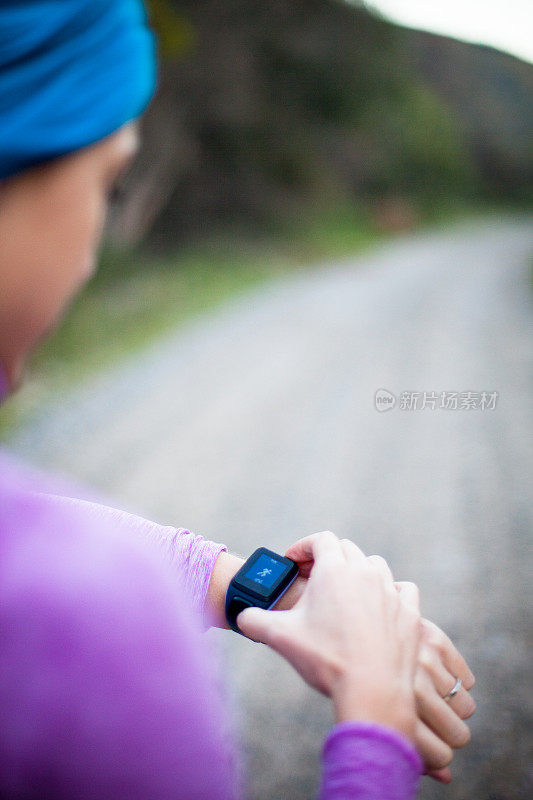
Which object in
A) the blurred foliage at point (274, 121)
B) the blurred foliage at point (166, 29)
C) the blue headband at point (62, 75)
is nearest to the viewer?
the blue headband at point (62, 75)

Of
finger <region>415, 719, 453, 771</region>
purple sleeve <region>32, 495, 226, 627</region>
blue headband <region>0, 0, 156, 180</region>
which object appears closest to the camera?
blue headband <region>0, 0, 156, 180</region>

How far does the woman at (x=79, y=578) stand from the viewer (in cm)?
51

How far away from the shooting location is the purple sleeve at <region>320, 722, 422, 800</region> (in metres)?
0.65

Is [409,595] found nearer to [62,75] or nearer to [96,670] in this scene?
[96,670]

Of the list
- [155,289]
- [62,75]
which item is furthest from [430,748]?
[155,289]

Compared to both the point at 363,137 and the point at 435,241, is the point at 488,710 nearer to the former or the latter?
the point at 435,241

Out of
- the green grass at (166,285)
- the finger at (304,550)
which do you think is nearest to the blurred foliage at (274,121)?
the green grass at (166,285)

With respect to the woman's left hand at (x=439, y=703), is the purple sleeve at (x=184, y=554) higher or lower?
lower

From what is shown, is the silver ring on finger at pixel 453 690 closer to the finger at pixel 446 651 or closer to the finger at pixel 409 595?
the finger at pixel 446 651

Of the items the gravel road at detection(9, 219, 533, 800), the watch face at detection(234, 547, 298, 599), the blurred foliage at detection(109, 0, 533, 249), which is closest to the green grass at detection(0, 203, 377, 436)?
the gravel road at detection(9, 219, 533, 800)

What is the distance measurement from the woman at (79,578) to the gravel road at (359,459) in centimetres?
107

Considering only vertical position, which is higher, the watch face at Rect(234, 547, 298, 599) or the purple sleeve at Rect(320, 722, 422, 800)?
the purple sleeve at Rect(320, 722, 422, 800)
